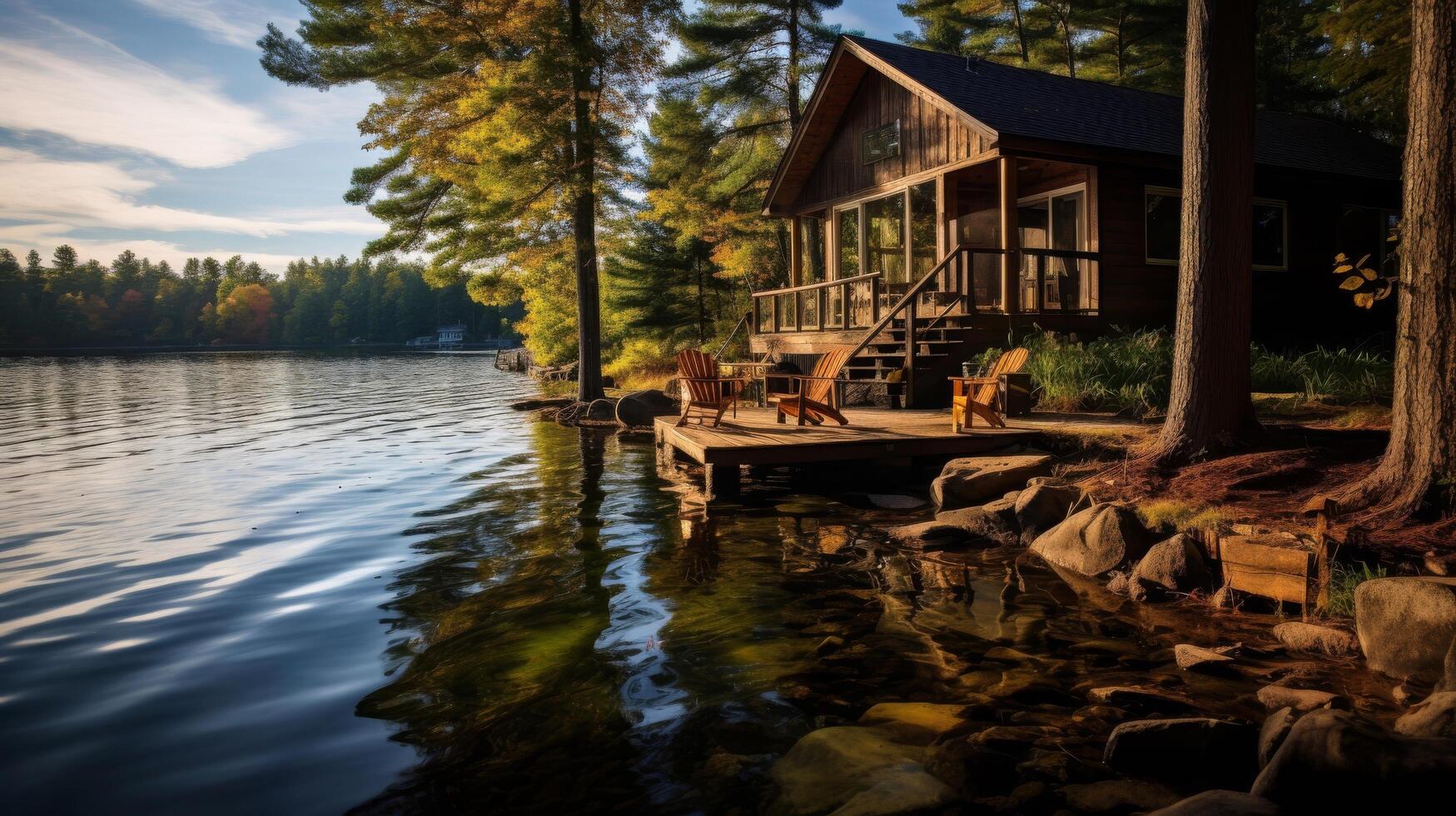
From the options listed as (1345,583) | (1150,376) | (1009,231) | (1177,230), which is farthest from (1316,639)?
(1177,230)

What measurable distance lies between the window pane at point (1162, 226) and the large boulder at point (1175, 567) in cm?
1065

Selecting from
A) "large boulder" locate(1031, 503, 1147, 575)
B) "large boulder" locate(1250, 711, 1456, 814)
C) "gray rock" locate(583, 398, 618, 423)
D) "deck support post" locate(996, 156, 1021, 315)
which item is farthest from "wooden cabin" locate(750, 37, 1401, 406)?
"large boulder" locate(1250, 711, 1456, 814)

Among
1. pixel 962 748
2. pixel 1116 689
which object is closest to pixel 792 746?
pixel 962 748

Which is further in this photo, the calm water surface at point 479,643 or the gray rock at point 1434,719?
the calm water surface at point 479,643

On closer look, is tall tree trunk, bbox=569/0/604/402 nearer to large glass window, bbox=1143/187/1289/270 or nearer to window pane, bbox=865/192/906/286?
window pane, bbox=865/192/906/286

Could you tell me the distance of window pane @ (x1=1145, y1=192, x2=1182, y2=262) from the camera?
576 inches

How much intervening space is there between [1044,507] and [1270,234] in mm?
12656

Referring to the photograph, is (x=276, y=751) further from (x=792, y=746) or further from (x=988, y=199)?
(x=988, y=199)

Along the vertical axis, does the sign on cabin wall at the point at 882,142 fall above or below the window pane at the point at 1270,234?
above

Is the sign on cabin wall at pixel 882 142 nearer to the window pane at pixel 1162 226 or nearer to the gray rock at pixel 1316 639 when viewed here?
the window pane at pixel 1162 226

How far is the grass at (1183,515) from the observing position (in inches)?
215

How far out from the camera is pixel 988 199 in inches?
651

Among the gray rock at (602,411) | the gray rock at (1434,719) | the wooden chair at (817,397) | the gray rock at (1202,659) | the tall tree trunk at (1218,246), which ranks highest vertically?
the tall tree trunk at (1218,246)

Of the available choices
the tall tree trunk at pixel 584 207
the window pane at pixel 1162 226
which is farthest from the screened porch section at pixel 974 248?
the tall tree trunk at pixel 584 207
